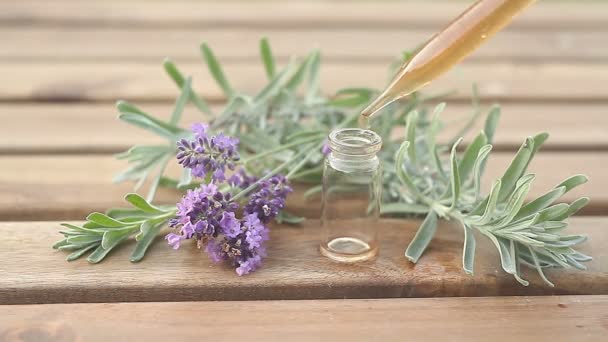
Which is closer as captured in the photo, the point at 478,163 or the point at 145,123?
the point at 478,163

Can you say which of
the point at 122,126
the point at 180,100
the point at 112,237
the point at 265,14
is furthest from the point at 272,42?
the point at 112,237

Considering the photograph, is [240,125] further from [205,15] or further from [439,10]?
[439,10]

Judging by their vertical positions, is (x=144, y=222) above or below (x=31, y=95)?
below

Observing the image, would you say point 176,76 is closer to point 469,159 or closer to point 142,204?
point 142,204

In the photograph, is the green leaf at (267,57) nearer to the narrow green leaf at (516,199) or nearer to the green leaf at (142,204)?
the green leaf at (142,204)

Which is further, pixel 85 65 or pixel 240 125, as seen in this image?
pixel 85 65

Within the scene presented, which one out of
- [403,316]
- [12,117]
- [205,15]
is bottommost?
[403,316]

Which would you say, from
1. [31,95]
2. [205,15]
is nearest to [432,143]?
[31,95]
